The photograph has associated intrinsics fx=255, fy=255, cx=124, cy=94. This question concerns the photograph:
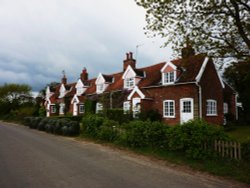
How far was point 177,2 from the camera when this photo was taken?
14.3m

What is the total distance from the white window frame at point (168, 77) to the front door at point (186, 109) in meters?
2.48

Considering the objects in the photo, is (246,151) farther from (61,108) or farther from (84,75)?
(61,108)

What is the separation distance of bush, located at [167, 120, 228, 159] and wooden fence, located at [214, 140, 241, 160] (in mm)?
293

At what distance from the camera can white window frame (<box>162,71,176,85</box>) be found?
85.3ft

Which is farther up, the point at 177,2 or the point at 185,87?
the point at 177,2

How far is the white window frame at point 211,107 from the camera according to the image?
83.2ft

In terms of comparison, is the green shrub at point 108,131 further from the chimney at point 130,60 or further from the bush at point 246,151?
the chimney at point 130,60

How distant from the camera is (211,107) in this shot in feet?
84.7

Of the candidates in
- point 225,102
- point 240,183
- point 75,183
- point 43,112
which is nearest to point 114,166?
point 75,183

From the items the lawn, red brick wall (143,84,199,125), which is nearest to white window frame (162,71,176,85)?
red brick wall (143,84,199,125)

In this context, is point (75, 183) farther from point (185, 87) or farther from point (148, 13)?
point (185, 87)

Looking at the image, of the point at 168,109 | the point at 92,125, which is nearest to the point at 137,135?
the point at 92,125

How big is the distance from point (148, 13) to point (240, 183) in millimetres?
10317

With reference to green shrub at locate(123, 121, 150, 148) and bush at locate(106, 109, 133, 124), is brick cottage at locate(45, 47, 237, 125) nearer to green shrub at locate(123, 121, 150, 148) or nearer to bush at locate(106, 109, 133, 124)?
bush at locate(106, 109, 133, 124)
